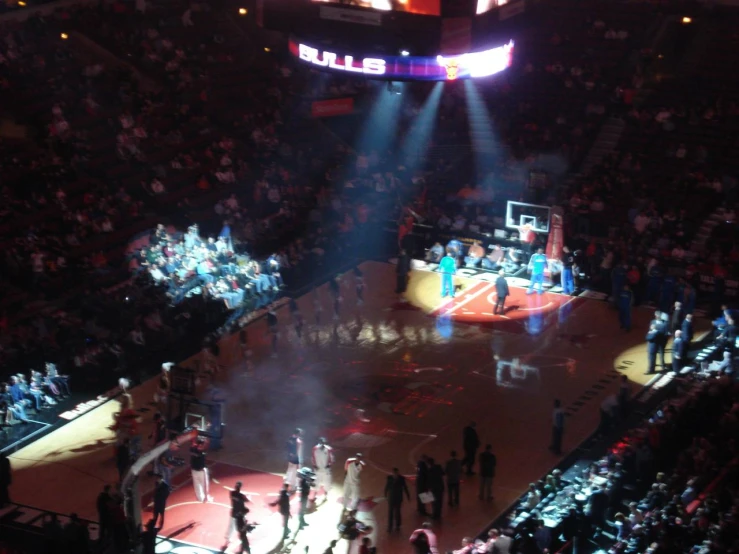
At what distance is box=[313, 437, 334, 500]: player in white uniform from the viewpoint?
24.8m

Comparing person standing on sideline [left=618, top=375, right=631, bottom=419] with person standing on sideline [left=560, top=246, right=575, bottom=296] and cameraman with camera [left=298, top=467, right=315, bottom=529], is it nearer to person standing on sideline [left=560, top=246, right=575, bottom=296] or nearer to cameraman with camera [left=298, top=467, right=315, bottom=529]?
cameraman with camera [left=298, top=467, right=315, bottom=529]

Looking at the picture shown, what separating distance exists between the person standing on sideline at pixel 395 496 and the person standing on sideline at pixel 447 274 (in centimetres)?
1236

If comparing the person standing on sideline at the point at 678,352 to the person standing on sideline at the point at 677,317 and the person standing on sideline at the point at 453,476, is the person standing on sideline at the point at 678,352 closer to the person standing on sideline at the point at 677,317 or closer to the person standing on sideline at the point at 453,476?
the person standing on sideline at the point at 677,317

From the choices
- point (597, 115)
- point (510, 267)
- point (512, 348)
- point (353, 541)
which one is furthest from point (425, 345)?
point (597, 115)

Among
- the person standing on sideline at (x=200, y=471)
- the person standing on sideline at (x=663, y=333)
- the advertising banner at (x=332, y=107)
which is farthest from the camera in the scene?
the advertising banner at (x=332, y=107)

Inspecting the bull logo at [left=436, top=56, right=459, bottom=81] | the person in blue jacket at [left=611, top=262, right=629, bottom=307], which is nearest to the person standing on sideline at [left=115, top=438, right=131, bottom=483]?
the bull logo at [left=436, top=56, right=459, bottom=81]

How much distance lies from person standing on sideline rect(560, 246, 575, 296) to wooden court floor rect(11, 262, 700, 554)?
0.39 m

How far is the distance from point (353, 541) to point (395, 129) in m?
25.5

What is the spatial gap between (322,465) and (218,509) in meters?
2.35

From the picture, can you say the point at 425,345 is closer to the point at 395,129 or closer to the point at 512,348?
the point at 512,348

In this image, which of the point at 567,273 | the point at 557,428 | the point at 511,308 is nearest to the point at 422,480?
the point at 557,428

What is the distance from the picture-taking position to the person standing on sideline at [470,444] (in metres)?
25.5

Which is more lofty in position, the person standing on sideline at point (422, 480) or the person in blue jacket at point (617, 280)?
the person in blue jacket at point (617, 280)

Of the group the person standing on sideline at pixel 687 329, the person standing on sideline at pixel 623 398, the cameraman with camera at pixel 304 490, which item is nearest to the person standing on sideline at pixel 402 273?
the person standing on sideline at pixel 687 329
